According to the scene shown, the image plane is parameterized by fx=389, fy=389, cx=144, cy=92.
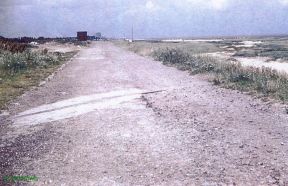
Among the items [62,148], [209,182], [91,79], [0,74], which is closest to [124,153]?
[62,148]

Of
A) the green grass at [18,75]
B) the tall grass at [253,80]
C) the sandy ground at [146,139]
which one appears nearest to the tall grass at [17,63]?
the green grass at [18,75]

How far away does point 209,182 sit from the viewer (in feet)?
18.0

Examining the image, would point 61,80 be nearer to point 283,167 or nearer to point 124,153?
point 124,153

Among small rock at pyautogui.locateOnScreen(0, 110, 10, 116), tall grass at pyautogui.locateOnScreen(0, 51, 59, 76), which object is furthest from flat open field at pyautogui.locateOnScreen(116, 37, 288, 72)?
small rock at pyautogui.locateOnScreen(0, 110, 10, 116)

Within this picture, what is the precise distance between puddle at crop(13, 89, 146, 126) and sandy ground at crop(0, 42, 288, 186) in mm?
29

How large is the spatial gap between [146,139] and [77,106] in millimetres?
4352

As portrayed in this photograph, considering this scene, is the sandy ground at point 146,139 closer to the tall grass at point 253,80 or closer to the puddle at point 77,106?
the puddle at point 77,106

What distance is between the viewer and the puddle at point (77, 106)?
10040 mm

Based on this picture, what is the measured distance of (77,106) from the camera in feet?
37.8

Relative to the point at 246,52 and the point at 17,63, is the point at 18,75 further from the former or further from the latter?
the point at 246,52

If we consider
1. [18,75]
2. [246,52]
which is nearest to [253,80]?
[18,75]

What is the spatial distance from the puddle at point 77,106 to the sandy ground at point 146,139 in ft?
0.09

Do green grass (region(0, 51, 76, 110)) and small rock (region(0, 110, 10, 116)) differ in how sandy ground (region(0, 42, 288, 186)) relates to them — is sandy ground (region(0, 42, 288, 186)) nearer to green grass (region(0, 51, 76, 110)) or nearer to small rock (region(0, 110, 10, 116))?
small rock (region(0, 110, 10, 116))

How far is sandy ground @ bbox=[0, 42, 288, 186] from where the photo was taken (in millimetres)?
5832
